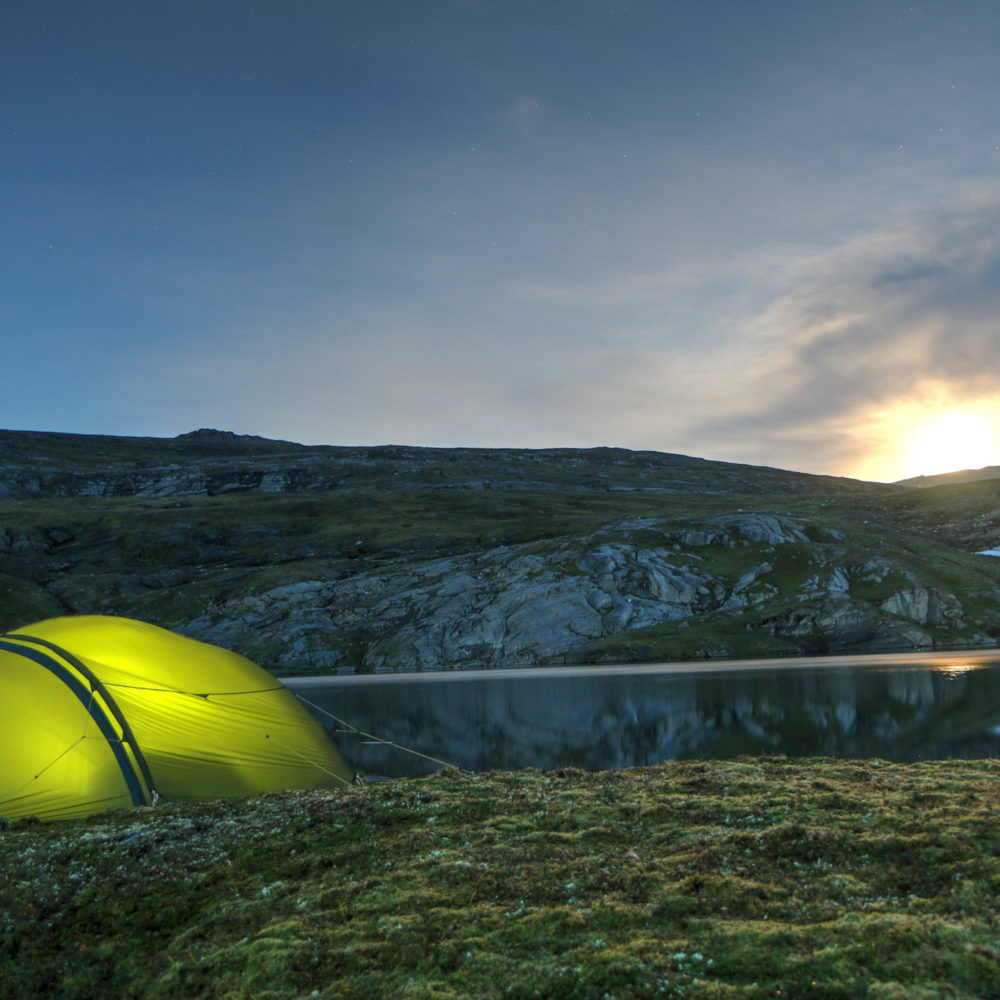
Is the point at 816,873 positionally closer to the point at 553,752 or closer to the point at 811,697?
the point at 553,752

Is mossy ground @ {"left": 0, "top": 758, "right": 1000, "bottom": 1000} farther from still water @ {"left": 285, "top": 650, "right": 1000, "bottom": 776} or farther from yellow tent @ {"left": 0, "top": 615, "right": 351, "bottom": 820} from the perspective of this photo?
still water @ {"left": 285, "top": 650, "right": 1000, "bottom": 776}

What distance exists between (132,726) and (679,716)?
39072 mm

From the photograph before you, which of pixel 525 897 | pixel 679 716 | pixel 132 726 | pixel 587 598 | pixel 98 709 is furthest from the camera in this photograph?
pixel 587 598

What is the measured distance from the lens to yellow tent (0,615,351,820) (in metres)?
23.8

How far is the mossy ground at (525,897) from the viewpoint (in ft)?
33.4

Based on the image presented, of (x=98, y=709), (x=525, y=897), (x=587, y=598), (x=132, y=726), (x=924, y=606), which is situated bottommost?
(x=924, y=606)

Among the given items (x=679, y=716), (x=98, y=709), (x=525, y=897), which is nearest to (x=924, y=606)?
(x=679, y=716)

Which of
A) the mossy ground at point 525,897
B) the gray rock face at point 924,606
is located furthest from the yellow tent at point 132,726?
the gray rock face at point 924,606

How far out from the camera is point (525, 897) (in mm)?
13406

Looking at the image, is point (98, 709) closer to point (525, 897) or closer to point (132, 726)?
point (132, 726)

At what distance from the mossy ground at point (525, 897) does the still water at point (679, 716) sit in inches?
698

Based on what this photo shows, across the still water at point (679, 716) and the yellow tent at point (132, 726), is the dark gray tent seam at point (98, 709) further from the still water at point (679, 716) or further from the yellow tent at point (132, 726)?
the still water at point (679, 716)

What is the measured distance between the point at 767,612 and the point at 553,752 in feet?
355

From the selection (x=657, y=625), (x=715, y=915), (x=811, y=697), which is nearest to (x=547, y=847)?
(x=715, y=915)
